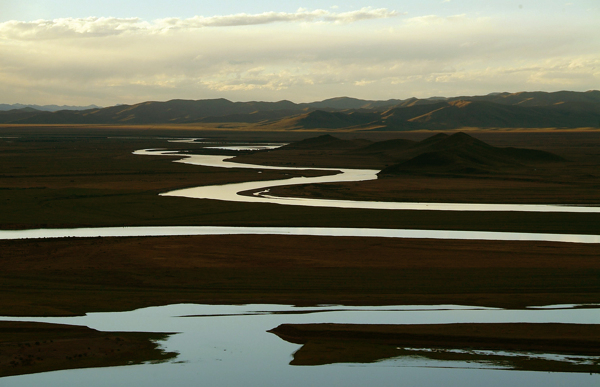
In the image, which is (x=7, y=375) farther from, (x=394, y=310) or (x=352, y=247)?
(x=352, y=247)

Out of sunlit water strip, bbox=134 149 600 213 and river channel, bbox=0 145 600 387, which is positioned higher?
sunlit water strip, bbox=134 149 600 213

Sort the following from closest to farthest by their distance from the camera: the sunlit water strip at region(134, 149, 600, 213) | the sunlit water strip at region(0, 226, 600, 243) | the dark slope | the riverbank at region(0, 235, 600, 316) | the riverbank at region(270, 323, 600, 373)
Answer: the riverbank at region(270, 323, 600, 373) → the riverbank at region(0, 235, 600, 316) → the sunlit water strip at region(0, 226, 600, 243) → the sunlit water strip at region(134, 149, 600, 213) → the dark slope

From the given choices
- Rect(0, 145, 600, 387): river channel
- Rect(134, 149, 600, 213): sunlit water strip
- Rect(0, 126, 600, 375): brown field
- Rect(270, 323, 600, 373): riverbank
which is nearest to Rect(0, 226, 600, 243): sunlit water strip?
Rect(0, 126, 600, 375): brown field

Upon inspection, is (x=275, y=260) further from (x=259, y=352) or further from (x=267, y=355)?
(x=267, y=355)

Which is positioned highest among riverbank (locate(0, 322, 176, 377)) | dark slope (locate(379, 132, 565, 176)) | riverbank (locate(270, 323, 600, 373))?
dark slope (locate(379, 132, 565, 176))

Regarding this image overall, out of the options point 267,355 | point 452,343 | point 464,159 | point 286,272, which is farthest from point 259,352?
point 464,159

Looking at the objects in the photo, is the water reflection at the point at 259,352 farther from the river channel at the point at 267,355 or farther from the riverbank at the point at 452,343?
the riverbank at the point at 452,343

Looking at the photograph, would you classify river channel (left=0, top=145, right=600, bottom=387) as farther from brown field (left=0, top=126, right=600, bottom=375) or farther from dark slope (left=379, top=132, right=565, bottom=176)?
dark slope (left=379, top=132, right=565, bottom=176)
